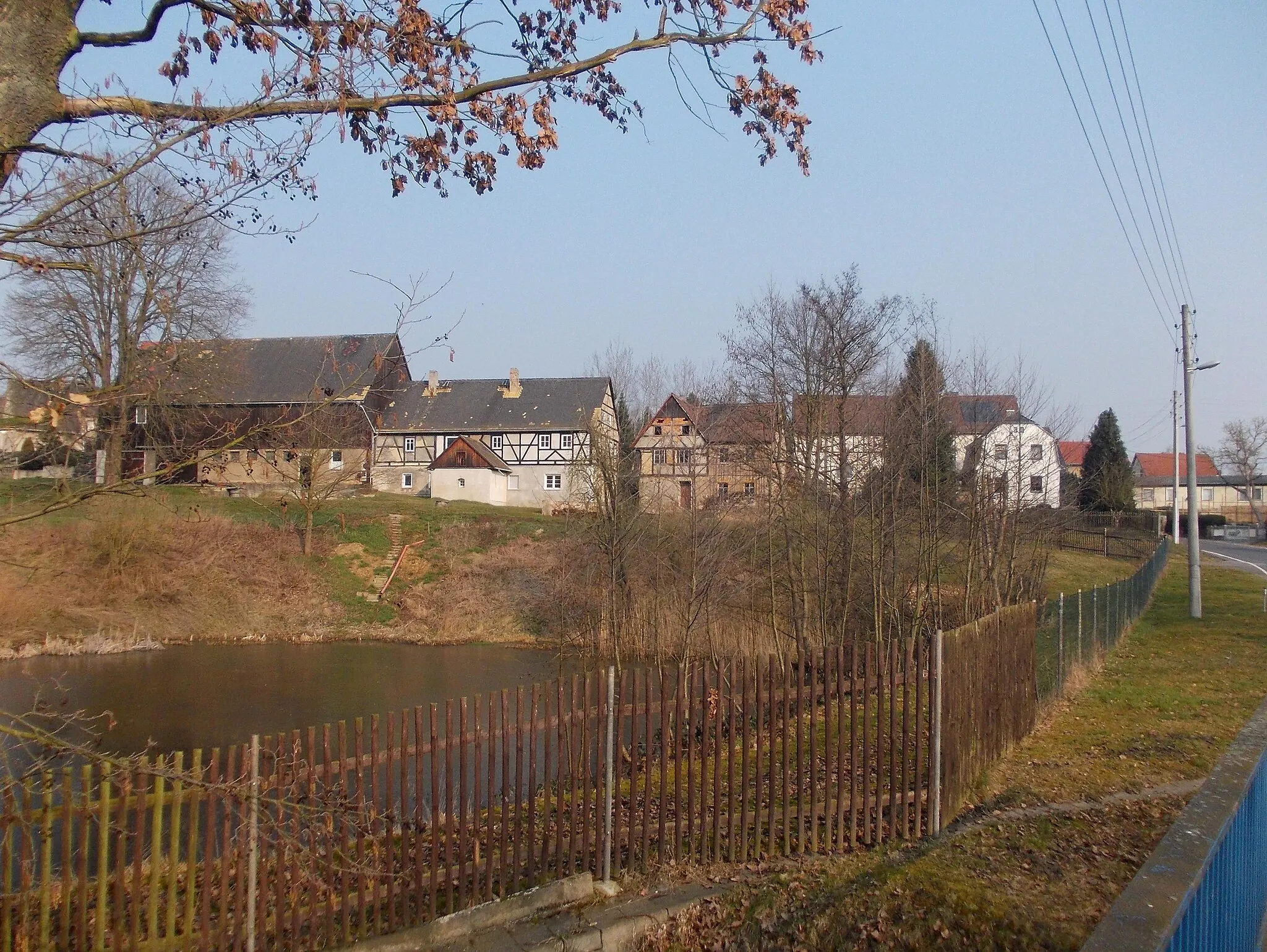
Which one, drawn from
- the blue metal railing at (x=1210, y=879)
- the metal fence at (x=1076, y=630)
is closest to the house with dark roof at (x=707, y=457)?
the metal fence at (x=1076, y=630)

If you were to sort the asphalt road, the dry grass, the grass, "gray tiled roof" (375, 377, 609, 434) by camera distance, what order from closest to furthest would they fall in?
the dry grass
the grass
the asphalt road
"gray tiled roof" (375, 377, 609, 434)

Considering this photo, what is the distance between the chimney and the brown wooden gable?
14.4 ft

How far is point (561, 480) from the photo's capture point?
4988 cm

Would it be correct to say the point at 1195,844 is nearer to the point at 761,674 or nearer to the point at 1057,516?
the point at 761,674

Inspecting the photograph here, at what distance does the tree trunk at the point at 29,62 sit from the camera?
3545 millimetres

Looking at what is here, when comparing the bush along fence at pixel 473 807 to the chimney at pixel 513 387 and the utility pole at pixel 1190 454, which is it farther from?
the chimney at pixel 513 387

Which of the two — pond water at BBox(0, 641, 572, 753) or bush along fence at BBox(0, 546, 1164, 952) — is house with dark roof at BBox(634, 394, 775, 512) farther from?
bush along fence at BBox(0, 546, 1164, 952)

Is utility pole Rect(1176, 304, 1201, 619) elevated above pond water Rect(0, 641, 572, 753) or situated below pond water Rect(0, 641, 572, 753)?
above

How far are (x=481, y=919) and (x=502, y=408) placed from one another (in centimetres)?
4780

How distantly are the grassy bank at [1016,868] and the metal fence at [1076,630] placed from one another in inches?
48.5

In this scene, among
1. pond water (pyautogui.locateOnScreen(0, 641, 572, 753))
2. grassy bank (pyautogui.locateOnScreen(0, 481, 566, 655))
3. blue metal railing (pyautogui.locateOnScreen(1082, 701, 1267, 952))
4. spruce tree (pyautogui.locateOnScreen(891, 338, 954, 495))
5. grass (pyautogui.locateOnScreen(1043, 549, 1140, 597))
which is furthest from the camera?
grass (pyautogui.locateOnScreen(1043, 549, 1140, 597))

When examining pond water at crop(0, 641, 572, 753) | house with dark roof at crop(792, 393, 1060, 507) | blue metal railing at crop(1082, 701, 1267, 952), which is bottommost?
pond water at crop(0, 641, 572, 753)

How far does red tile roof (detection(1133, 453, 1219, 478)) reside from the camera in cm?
8725

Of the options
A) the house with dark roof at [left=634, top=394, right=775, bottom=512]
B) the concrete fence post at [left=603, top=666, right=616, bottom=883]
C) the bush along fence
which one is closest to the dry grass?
the house with dark roof at [left=634, top=394, right=775, bottom=512]
